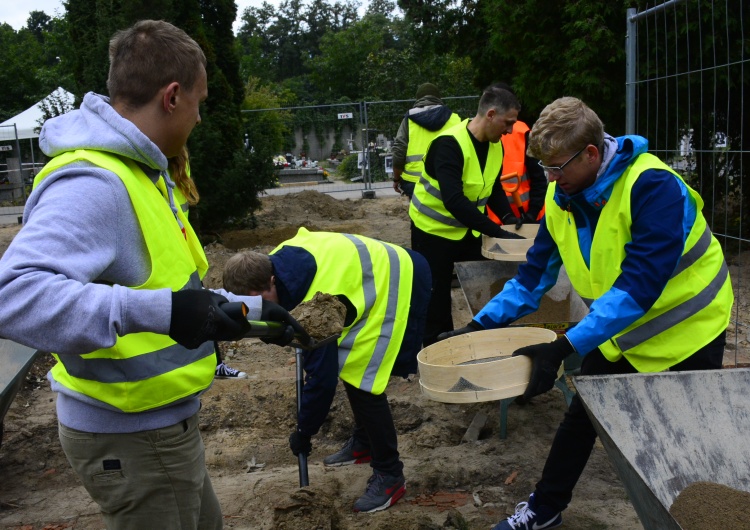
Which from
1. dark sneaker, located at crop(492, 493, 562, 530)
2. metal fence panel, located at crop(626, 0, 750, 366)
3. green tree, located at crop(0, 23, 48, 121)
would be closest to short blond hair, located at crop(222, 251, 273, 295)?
dark sneaker, located at crop(492, 493, 562, 530)

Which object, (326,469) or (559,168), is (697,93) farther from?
(326,469)

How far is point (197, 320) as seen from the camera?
61.2 inches

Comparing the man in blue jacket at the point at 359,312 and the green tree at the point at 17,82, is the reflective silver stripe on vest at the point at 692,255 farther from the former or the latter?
the green tree at the point at 17,82

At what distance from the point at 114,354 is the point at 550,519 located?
7.01 ft

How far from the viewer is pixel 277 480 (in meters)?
4.00

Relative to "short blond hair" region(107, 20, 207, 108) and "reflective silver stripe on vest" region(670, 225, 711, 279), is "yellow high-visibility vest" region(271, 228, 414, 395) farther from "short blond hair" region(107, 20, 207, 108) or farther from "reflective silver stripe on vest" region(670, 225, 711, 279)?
"short blond hair" region(107, 20, 207, 108)

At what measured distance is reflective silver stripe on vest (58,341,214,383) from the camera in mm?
1768

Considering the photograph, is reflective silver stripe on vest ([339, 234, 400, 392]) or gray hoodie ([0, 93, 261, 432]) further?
reflective silver stripe on vest ([339, 234, 400, 392])

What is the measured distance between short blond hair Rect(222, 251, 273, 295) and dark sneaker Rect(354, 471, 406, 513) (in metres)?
1.25

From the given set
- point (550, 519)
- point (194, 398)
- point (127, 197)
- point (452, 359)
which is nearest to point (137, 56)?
point (127, 197)

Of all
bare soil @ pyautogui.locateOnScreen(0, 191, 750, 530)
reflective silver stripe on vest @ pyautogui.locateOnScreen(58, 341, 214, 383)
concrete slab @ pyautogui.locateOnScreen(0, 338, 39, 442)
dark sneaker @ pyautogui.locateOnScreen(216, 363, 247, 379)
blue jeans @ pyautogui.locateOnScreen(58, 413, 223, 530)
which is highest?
reflective silver stripe on vest @ pyautogui.locateOnScreen(58, 341, 214, 383)

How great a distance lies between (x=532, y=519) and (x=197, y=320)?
2.13 metres

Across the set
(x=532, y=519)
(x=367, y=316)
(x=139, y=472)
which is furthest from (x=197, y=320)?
(x=532, y=519)

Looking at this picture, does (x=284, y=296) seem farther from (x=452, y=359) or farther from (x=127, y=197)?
(x=127, y=197)
